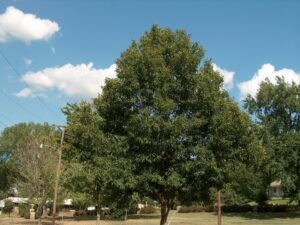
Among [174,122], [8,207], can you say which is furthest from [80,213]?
[174,122]

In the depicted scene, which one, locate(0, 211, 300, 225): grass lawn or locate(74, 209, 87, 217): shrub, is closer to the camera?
locate(0, 211, 300, 225): grass lawn

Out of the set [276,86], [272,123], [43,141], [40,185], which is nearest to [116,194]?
[40,185]

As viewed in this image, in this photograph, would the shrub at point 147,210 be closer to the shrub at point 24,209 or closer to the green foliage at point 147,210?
the green foliage at point 147,210

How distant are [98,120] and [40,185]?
97.3 ft

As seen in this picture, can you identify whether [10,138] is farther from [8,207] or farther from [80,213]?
[80,213]

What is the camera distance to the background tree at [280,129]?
5778cm

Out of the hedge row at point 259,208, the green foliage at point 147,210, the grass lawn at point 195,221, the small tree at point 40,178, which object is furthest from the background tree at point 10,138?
the small tree at point 40,178

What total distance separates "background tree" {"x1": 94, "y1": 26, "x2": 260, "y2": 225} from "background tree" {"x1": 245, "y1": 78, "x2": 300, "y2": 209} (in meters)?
38.6

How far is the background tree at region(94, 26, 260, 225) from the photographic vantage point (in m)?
17.4

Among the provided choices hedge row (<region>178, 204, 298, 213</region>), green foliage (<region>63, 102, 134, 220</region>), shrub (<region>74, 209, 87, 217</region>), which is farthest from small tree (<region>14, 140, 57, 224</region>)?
green foliage (<region>63, 102, 134, 220</region>)

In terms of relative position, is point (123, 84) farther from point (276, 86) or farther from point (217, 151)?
point (276, 86)

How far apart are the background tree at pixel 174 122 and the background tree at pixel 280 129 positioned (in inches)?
1520

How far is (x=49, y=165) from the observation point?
47.4 m

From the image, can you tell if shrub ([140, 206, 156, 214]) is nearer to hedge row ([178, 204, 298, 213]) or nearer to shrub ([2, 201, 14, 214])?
hedge row ([178, 204, 298, 213])
